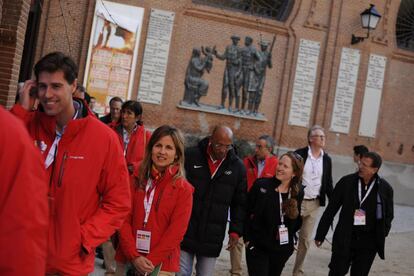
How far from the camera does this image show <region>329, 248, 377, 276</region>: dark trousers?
6668 mm

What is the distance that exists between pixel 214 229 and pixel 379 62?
1552cm

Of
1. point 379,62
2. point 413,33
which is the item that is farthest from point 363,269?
point 413,33

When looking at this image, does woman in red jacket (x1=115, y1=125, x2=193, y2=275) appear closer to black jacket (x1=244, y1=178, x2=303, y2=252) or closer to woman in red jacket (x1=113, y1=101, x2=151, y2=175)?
black jacket (x1=244, y1=178, x2=303, y2=252)

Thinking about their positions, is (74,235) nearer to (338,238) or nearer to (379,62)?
(338,238)

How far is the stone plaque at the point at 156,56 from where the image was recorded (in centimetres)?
1714

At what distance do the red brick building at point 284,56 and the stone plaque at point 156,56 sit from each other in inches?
5.5

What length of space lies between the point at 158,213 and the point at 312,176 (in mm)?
4341

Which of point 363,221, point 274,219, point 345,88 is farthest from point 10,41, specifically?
point 345,88

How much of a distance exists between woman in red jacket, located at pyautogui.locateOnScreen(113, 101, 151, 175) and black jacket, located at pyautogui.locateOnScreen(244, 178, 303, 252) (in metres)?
1.50

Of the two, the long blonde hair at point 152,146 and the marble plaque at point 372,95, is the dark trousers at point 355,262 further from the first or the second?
the marble plaque at point 372,95

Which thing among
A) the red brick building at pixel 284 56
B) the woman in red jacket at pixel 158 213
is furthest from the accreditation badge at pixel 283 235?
the red brick building at pixel 284 56

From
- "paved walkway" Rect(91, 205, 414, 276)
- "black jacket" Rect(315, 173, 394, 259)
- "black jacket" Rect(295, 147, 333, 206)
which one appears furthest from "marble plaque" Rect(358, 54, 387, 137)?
"black jacket" Rect(315, 173, 394, 259)

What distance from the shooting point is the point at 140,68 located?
17.1 meters

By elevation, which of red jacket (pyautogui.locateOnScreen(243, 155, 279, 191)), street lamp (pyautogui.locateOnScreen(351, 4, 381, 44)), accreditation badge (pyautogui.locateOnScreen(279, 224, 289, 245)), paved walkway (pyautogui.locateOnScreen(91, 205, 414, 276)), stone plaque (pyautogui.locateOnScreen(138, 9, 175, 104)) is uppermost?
street lamp (pyautogui.locateOnScreen(351, 4, 381, 44))
